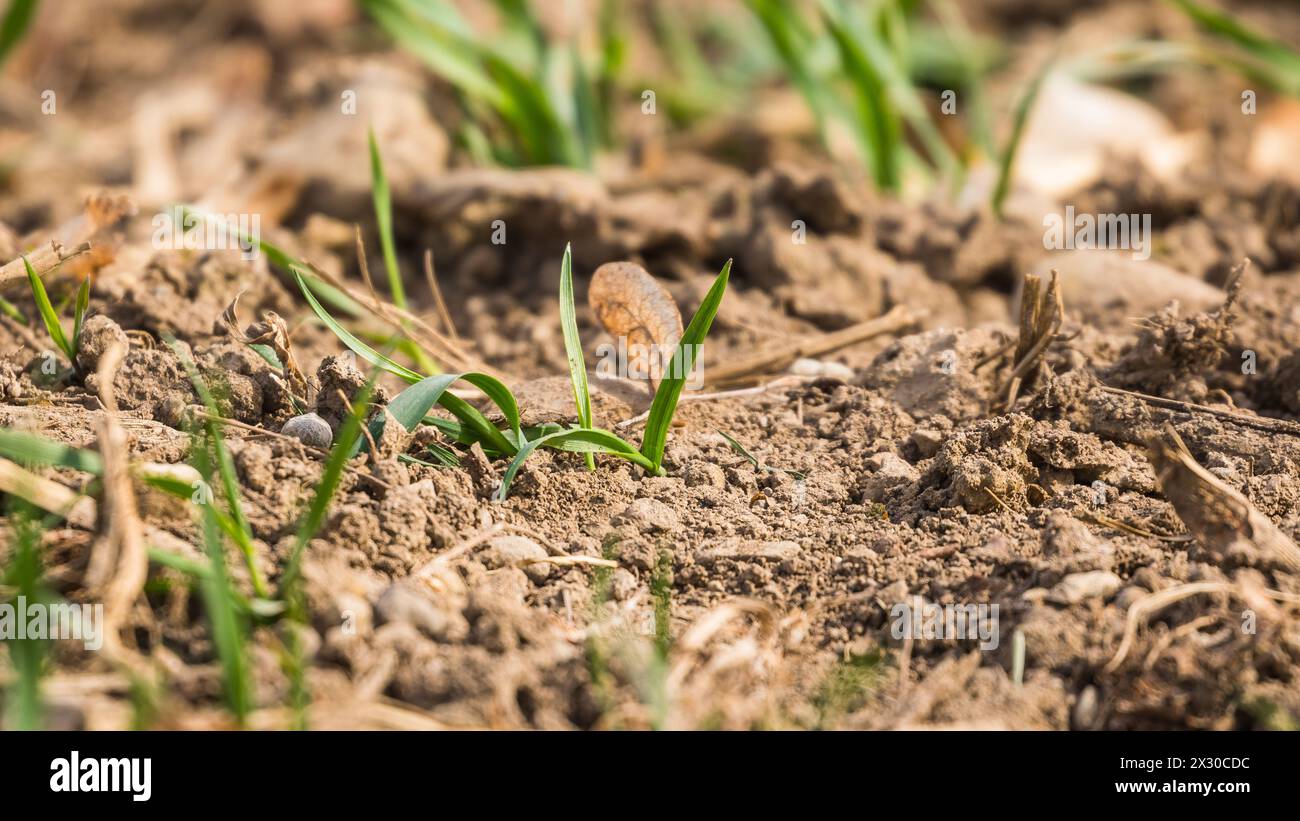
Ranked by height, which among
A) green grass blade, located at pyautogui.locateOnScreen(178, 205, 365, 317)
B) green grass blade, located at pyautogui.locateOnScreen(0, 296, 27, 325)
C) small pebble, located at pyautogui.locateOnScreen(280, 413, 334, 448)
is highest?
green grass blade, located at pyautogui.locateOnScreen(178, 205, 365, 317)

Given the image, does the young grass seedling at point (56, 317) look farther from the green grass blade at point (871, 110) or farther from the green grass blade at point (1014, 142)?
the green grass blade at point (1014, 142)

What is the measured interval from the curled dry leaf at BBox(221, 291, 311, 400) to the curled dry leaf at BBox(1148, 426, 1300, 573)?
1391 mm

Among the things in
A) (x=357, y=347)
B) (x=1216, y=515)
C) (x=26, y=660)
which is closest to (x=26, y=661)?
(x=26, y=660)

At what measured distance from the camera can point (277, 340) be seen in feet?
6.57

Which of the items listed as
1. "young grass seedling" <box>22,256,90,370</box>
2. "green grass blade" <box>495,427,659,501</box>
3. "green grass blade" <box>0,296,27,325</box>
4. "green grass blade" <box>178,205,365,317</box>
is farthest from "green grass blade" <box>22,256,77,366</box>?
"green grass blade" <box>495,427,659,501</box>

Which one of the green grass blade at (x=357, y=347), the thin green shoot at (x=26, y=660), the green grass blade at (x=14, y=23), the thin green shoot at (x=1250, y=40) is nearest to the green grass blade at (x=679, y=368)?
the green grass blade at (x=357, y=347)

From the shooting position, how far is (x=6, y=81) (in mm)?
4695

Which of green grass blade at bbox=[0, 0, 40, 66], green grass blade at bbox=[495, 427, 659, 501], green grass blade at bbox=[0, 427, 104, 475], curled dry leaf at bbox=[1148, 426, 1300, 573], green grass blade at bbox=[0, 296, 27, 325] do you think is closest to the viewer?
green grass blade at bbox=[0, 427, 104, 475]

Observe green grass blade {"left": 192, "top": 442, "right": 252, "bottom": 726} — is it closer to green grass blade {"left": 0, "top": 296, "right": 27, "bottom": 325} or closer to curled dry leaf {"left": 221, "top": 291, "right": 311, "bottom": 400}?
curled dry leaf {"left": 221, "top": 291, "right": 311, "bottom": 400}

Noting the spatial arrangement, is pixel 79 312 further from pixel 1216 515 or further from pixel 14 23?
pixel 1216 515

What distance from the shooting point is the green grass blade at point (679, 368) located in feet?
6.32

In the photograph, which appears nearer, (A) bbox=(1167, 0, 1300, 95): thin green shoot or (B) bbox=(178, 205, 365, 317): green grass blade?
(B) bbox=(178, 205, 365, 317): green grass blade

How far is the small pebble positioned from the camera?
1.90 m

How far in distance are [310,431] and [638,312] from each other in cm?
65
